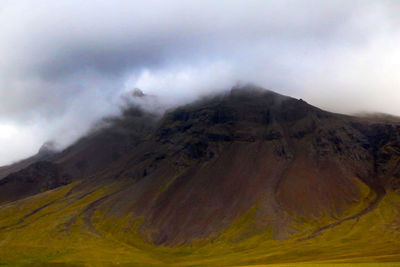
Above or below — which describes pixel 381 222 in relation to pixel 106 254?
below

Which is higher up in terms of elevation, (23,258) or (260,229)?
(23,258)

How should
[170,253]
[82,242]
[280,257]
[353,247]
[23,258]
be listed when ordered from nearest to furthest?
[280,257]
[353,247]
[23,258]
[170,253]
[82,242]

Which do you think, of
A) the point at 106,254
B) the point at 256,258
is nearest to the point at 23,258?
the point at 106,254

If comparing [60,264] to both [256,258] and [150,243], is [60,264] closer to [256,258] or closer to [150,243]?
[150,243]

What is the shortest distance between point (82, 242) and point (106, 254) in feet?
103

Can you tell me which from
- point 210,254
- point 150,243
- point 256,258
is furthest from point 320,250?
point 150,243

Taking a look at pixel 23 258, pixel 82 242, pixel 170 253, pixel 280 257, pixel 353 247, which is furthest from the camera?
pixel 82 242

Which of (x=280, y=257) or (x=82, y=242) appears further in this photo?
(x=82, y=242)

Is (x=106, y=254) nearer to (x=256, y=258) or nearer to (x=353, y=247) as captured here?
(x=256, y=258)

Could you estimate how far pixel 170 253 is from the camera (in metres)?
178

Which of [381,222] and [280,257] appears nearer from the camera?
[280,257]

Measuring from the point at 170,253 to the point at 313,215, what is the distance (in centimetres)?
7834

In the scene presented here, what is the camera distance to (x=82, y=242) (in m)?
192

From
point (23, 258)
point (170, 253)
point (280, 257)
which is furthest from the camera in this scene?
point (170, 253)
